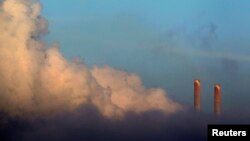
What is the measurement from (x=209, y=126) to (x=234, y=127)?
2326 mm

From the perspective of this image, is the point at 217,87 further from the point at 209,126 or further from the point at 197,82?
the point at 209,126

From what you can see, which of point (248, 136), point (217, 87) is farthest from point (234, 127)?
point (217, 87)

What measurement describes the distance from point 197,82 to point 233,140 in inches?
878

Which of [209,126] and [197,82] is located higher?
[197,82]

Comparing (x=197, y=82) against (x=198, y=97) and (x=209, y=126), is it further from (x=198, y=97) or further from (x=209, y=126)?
(x=209, y=126)

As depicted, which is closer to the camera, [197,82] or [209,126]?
[209,126]

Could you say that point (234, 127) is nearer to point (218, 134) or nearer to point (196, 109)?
point (218, 134)

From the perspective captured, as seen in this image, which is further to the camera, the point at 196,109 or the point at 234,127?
the point at 196,109

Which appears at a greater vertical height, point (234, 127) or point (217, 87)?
point (217, 87)

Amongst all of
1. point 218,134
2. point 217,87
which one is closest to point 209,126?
point 218,134

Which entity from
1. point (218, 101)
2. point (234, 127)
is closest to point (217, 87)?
point (218, 101)

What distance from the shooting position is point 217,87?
201 ft

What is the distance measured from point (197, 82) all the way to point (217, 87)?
3.19 metres

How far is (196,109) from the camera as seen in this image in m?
63.8
